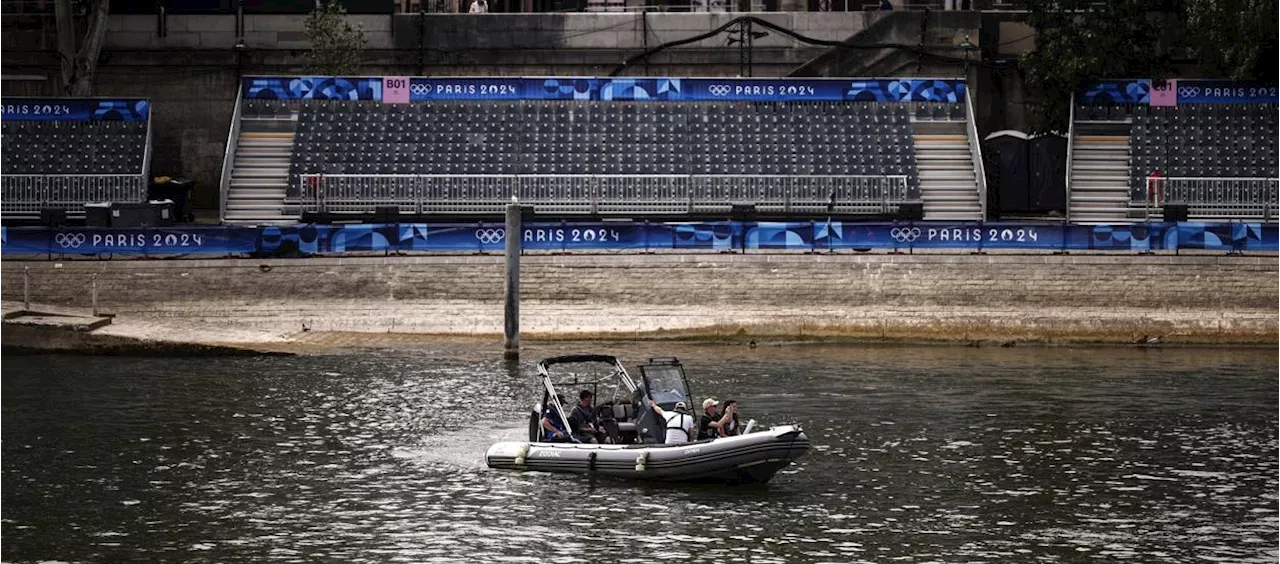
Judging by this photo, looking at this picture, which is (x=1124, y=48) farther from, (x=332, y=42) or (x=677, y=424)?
(x=677, y=424)

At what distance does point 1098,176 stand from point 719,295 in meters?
13.4

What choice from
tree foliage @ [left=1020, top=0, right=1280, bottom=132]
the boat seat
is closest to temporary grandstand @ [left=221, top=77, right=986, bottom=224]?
tree foliage @ [left=1020, top=0, right=1280, bottom=132]

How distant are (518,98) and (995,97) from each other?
14.9 meters

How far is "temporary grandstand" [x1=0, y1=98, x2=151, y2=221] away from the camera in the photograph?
58719 mm

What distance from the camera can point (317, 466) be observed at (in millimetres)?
37156

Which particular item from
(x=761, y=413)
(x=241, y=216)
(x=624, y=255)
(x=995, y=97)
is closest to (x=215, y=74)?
(x=241, y=216)

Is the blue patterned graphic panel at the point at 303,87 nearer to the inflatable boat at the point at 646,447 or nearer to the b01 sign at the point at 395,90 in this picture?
the b01 sign at the point at 395,90

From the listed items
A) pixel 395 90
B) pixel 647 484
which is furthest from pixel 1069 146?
pixel 647 484

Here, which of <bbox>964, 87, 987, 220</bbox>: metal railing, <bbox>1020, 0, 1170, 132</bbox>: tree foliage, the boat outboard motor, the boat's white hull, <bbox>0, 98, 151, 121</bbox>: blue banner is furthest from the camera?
<bbox>0, 98, 151, 121</bbox>: blue banner

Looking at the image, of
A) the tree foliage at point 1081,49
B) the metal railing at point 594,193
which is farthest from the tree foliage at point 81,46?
the tree foliage at point 1081,49

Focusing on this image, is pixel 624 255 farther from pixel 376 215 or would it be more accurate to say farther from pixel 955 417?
pixel 955 417

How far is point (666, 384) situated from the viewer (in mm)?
38469

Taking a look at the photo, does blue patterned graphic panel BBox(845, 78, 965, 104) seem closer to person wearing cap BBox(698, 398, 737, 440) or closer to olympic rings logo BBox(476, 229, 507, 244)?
olympic rings logo BBox(476, 229, 507, 244)

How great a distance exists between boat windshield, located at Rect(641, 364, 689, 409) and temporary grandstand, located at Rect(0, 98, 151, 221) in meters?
25.6
